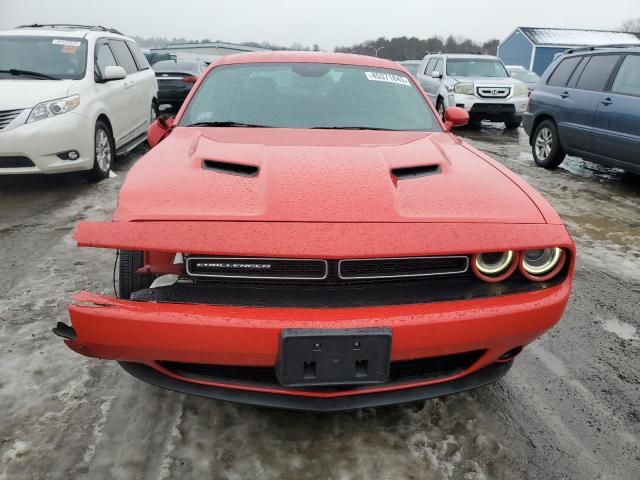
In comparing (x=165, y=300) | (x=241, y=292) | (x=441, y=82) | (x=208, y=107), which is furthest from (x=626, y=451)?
(x=441, y=82)

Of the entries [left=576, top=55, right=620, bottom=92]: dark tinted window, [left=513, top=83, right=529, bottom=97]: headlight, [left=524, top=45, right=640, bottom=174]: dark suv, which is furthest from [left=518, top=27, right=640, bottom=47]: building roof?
[left=576, top=55, right=620, bottom=92]: dark tinted window

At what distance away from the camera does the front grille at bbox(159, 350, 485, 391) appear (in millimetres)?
1857

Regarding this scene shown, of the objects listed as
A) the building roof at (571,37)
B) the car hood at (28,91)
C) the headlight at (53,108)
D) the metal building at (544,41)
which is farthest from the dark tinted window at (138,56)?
the building roof at (571,37)

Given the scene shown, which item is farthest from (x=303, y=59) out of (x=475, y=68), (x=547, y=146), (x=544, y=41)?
(x=544, y=41)

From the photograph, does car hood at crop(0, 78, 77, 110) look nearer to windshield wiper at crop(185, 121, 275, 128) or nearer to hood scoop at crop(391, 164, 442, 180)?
windshield wiper at crop(185, 121, 275, 128)

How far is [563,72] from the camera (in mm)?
7355

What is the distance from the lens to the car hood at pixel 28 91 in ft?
16.8

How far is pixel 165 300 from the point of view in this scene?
175 centimetres

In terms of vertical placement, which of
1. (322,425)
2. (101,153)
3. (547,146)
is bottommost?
(322,425)

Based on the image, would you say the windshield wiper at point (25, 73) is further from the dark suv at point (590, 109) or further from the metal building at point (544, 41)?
the metal building at point (544, 41)

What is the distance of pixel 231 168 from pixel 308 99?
A: 1.10 m

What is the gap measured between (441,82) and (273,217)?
37.6 feet

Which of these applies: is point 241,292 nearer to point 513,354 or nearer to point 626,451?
point 513,354

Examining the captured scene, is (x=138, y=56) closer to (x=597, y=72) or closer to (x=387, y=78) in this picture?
(x=387, y=78)
